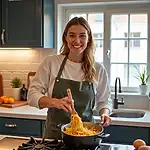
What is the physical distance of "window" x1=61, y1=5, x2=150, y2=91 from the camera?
3.19 meters

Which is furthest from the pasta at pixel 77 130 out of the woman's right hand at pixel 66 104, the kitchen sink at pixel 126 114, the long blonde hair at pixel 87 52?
the kitchen sink at pixel 126 114

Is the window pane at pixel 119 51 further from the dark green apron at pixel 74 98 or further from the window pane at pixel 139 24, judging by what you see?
the dark green apron at pixel 74 98

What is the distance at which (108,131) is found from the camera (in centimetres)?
252

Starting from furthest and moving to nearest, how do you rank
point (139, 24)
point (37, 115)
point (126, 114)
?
point (139, 24)
point (126, 114)
point (37, 115)

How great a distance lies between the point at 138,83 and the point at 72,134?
6.19 ft

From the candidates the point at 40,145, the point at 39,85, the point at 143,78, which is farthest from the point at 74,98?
the point at 143,78

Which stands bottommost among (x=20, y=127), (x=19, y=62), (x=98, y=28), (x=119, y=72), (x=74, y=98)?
(x=20, y=127)

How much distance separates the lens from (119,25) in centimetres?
324

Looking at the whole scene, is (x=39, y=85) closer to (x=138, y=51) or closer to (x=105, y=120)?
(x=105, y=120)

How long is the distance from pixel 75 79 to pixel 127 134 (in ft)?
2.57

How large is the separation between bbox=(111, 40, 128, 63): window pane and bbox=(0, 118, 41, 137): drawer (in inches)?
A: 44.5

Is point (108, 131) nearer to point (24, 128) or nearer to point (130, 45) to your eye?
point (24, 128)

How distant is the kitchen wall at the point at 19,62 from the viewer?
3.33 metres

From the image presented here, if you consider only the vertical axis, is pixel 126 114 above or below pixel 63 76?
below
